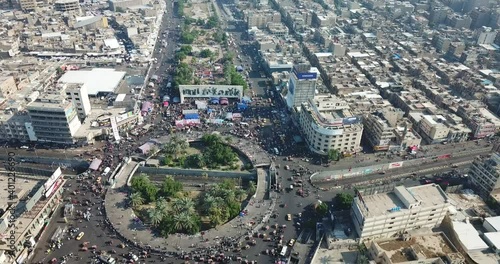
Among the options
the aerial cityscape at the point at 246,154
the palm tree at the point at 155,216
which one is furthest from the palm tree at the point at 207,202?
the palm tree at the point at 155,216

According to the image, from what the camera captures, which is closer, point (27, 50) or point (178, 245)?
point (178, 245)

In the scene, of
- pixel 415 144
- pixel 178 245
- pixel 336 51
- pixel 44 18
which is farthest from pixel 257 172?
pixel 44 18

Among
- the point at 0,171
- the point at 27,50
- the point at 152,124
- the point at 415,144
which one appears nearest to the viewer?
the point at 0,171

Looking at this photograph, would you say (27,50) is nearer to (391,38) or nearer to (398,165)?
(398,165)

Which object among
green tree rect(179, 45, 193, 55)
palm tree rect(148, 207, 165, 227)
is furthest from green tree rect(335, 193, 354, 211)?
green tree rect(179, 45, 193, 55)

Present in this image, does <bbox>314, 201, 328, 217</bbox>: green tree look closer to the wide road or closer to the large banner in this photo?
the wide road

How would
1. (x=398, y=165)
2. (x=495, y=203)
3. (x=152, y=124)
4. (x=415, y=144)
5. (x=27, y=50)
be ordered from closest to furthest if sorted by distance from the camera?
1. (x=495, y=203)
2. (x=398, y=165)
3. (x=415, y=144)
4. (x=152, y=124)
5. (x=27, y=50)

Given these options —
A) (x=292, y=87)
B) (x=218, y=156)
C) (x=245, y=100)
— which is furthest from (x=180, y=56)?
(x=218, y=156)
